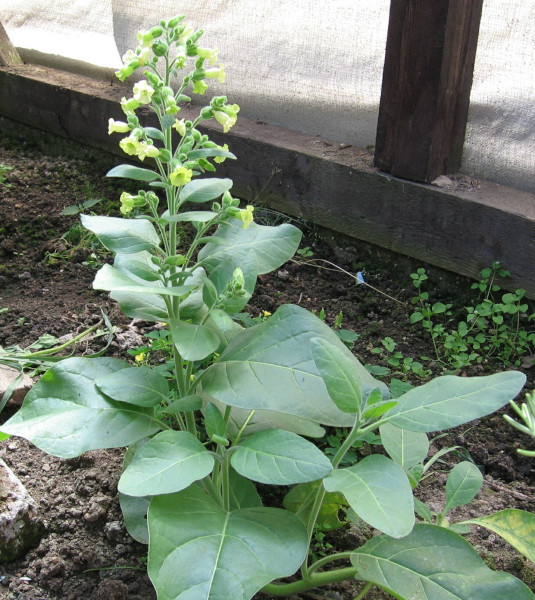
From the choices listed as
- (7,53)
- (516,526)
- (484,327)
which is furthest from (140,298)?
(7,53)

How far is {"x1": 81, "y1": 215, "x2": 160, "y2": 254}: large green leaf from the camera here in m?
1.32

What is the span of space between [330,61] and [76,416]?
6.30 ft

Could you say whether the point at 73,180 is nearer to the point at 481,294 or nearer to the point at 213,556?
the point at 481,294

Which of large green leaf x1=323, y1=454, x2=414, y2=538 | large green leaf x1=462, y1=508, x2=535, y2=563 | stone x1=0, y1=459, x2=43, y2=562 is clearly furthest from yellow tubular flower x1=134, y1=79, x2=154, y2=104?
large green leaf x1=462, y1=508, x2=535, y2=563

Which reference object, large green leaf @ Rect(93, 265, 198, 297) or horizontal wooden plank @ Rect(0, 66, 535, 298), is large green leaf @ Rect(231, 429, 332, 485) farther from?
horizontal wooden plank @ Rect(0, 66, 535, 298)

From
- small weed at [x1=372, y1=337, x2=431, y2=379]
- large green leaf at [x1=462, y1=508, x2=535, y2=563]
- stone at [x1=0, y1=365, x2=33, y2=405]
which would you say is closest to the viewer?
large green leaf at [x1=462, y1=508, x2=535, y2=563]

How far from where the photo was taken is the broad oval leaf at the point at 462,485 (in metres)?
1.30

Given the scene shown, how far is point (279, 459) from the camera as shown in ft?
3.62

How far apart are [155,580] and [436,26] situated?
6.12 feet

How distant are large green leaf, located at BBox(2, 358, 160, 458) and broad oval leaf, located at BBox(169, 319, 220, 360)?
0.66 feet

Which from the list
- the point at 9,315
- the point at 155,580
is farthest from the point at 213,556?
the point at 9,315

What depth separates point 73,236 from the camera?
9.12 ft

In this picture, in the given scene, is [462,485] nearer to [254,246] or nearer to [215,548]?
[215,548]

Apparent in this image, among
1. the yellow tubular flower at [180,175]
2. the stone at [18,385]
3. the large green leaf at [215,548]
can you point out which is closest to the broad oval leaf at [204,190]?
the yellow tubular flower at [180,175]
